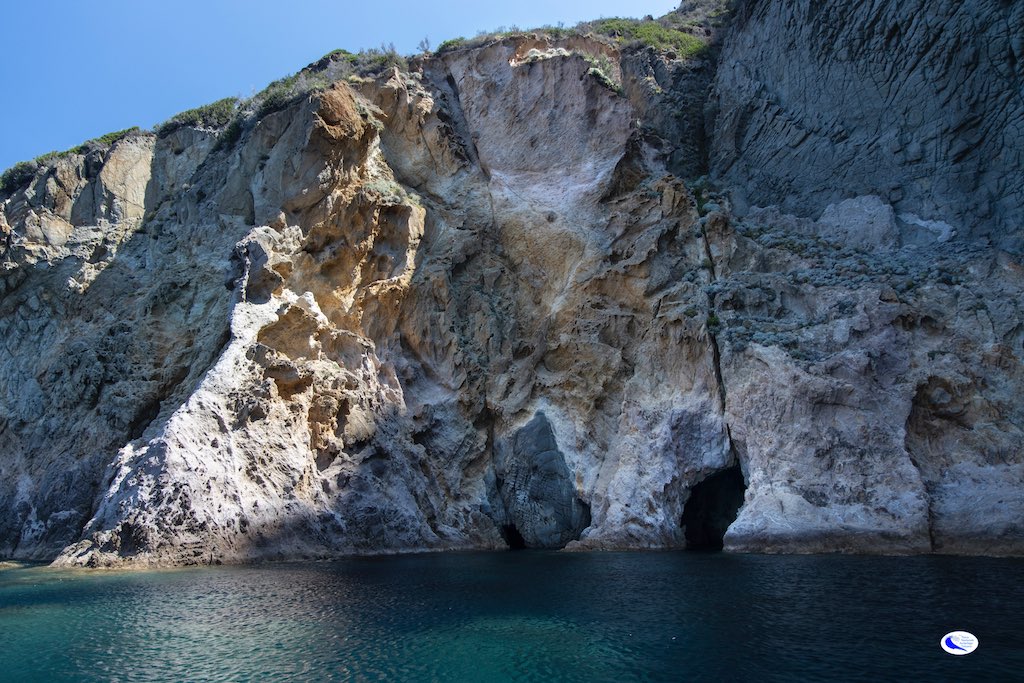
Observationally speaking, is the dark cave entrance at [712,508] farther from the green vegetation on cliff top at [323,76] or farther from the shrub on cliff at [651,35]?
the shrub on cliff at [651,35]

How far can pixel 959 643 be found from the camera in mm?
8570

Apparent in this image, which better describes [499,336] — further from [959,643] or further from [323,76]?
[959,643]

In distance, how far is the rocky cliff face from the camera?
1875cm

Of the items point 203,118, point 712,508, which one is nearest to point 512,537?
point 712,508

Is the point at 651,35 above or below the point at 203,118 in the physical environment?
Answer: above

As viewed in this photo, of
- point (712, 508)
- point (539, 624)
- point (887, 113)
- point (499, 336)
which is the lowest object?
point (539, 624)

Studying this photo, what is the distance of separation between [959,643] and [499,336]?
65.7 feet

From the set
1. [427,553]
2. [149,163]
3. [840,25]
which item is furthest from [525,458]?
[149,163]

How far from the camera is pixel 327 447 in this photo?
2241 cm

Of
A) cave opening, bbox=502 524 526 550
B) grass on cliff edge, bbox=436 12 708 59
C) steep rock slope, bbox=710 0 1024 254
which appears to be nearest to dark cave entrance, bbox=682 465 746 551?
cave opening, bbox=502 524 526 550

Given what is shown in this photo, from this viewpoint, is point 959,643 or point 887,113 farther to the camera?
point 887,113

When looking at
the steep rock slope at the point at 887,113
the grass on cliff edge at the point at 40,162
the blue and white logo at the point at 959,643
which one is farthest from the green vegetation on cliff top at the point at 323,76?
the blue and white logo at the point at 959,643

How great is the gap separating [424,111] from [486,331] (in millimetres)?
10152

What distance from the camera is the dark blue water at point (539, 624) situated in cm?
858
